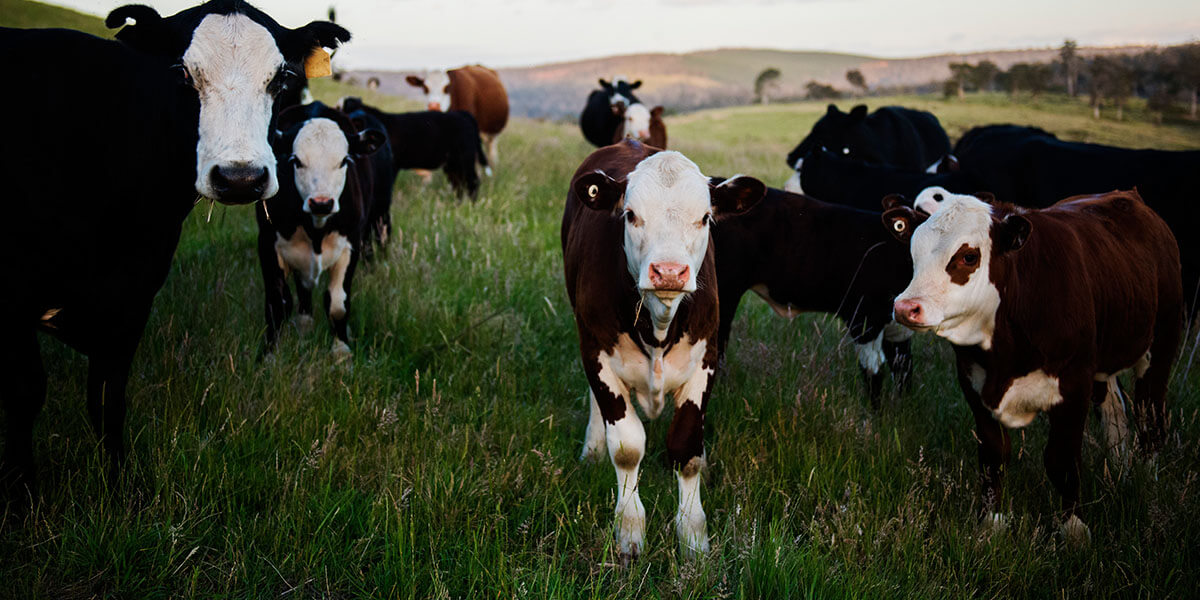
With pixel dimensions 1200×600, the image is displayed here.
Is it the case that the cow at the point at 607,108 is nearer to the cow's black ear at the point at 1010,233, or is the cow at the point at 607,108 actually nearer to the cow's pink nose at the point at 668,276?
the cow's black ear at the point at 1010,233

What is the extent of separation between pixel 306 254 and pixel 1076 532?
514 centimetres

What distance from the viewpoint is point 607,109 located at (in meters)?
16.2

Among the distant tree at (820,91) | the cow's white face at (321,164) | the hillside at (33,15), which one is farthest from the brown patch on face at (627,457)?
the distant tree at (820,91)

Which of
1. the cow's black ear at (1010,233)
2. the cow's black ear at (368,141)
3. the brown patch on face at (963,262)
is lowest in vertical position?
the brown patch on face at (963,262)

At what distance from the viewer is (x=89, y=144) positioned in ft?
11.0

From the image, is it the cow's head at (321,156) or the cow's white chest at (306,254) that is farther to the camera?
the cow's white chest at (306,254)

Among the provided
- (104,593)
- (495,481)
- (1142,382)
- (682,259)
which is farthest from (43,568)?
(1142,382)

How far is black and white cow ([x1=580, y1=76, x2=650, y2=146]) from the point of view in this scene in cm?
1559

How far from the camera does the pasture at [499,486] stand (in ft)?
9.57

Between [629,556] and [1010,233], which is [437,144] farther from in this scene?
[1010,233]

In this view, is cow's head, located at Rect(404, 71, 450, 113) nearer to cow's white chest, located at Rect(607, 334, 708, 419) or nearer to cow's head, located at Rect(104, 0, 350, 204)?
cow's head, located at Rect(104, 0, 350, 204)

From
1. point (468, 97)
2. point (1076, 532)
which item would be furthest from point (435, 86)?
point (1076, 532)

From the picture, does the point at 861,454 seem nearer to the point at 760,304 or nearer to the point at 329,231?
the point at 760,304

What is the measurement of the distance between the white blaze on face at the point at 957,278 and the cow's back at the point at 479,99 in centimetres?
1442
